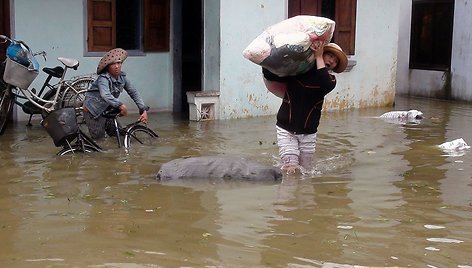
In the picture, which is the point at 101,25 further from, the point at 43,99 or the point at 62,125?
the point at 62,125

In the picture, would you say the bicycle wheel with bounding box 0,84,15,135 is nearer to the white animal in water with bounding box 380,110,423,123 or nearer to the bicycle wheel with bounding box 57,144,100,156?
the bicycle wheel with bounding box 57,144,100,156

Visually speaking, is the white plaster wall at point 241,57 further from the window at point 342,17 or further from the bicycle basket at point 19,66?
the bicycle basket at point 19,66

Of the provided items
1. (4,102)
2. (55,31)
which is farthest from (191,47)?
(4,102)

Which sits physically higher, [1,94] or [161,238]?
[1,94]

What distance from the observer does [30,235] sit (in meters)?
5.04

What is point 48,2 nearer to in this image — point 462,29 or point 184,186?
point 184,186

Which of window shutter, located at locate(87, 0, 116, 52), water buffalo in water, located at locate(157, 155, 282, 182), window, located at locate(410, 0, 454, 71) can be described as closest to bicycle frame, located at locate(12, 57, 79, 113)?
window shutter, located at locate(87, 0, 116, 52)

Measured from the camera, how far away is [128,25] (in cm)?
1197

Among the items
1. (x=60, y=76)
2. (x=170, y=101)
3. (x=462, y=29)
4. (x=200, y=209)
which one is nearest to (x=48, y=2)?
(x=60, y=76)

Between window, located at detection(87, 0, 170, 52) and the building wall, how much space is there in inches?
48.7

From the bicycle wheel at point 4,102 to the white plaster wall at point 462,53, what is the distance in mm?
9723

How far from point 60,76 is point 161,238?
18.9 ft

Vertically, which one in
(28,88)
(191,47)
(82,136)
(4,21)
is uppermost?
(4,21)

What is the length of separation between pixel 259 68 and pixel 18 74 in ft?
14.5
